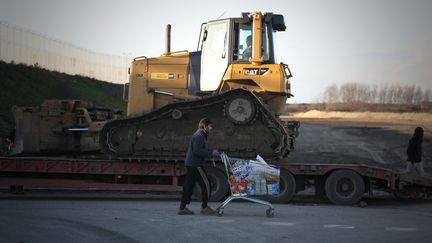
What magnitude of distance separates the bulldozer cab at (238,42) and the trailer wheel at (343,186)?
3220 mm

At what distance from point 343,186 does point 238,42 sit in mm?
4365

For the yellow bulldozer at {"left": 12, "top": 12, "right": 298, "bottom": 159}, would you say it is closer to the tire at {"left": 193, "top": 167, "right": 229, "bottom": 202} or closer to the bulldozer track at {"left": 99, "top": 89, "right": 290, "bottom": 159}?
the bulldozer track at {"left": 99, "top": 89, "right": 290, "bottom": 159}

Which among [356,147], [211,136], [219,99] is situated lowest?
[356,147]

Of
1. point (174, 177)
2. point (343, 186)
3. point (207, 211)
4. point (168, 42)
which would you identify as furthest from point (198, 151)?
point (168, 42)

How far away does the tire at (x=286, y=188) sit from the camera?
14992mm

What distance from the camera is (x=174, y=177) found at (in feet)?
50.6

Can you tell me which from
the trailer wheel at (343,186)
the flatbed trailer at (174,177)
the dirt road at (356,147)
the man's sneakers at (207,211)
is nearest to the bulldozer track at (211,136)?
the flatbed trailer at (174,177)

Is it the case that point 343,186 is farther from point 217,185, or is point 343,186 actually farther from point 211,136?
point 211,136

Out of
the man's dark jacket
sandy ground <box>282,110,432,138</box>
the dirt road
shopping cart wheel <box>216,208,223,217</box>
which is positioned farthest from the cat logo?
sandy ground <box>282,110,432,138</box>

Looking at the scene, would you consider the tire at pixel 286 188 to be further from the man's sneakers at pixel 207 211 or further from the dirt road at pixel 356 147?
the dirt road at pixel 356 147

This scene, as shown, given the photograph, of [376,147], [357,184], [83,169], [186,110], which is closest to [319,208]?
[357,184]

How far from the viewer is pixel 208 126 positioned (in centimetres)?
1255

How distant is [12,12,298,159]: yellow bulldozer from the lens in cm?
1512

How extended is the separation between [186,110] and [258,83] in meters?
1.90
